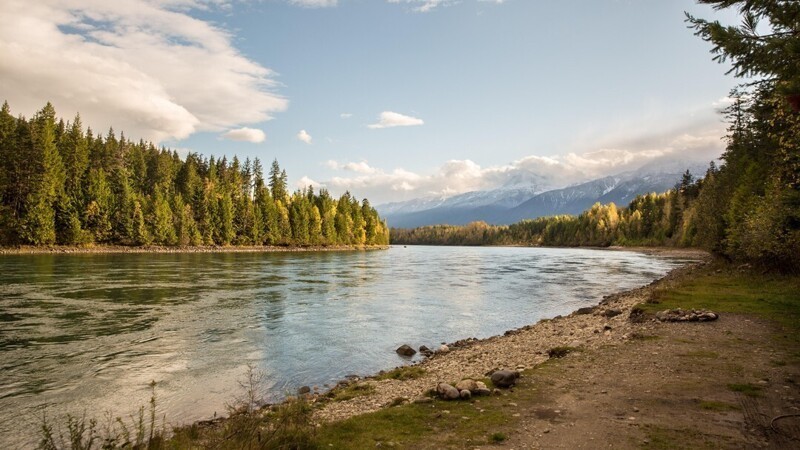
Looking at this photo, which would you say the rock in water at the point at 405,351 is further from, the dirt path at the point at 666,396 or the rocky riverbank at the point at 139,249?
the rocky riverbank at the point at 139,249

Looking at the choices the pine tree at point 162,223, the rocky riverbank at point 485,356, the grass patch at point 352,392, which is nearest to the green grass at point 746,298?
the rocky riverbank at point 485,356

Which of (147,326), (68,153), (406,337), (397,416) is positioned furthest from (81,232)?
(397,416)

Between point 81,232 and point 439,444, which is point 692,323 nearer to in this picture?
point 439,444

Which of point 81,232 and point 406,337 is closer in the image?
point 406,337

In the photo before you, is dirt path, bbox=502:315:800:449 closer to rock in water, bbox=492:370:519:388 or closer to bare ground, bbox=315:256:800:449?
bare ground, bbox=315:256:800:449

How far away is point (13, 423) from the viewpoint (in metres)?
13.1

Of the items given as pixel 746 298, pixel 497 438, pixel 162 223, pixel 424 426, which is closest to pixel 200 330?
pixel 424 426

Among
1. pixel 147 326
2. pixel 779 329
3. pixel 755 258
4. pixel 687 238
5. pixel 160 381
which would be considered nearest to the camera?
pixel 160 381

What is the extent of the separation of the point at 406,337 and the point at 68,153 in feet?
335

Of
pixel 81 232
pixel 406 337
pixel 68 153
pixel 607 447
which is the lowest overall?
pixel 406 337

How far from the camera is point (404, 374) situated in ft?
57.6

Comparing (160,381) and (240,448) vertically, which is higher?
(240,448)

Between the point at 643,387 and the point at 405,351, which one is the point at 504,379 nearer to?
the point at 643,387

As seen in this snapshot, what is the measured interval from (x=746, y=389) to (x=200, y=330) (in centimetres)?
2499
